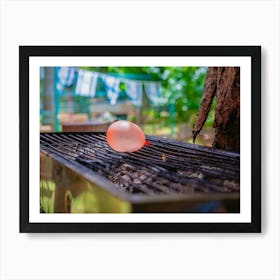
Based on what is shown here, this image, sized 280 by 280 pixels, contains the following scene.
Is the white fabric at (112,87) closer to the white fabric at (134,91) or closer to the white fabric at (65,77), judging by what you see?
the white fabric at (134,91)

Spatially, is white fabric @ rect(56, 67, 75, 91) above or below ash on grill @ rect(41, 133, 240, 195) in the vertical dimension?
above

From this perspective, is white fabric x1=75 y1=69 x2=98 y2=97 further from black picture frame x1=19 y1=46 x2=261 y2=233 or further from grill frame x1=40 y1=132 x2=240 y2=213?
grill frame x1=40 y1=132 x2=240 y2=213

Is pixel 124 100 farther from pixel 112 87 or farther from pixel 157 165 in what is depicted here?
pixel 157 165

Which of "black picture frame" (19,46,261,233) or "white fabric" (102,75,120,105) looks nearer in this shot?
"black picture frame" (19,46,261,233)

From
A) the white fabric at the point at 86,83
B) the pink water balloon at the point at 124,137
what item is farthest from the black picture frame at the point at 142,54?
the pink water balloon at the point at 124,137

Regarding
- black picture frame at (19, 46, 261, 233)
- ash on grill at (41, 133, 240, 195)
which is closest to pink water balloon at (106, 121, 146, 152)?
ash on grill at (41, 133, 240, 195)

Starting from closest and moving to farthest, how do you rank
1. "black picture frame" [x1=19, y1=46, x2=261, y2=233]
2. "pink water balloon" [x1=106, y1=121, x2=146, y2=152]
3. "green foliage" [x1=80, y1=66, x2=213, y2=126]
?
"black picture frame" [x1=19, y1=46, x2=261, y2=233] < "pink water balloon" [x1=106, y1=121, x2=146, y2=152] < "green foliage" [x1=80, y1=66, x2=213, y2=126]
